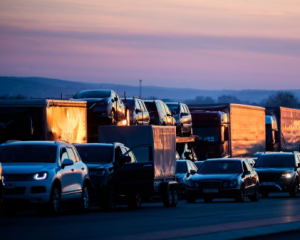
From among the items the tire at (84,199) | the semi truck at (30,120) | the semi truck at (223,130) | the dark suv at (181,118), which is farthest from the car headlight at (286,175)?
the tire at (84,199)

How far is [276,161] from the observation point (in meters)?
36.2

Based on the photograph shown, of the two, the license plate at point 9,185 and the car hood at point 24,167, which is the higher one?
the car hood at point 24,167

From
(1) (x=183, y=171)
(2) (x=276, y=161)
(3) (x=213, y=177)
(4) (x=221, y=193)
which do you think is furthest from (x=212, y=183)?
(2) (x=276, y=161)

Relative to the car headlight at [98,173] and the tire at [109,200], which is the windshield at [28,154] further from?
the tire at [109,200]

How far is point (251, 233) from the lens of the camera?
1414 cm

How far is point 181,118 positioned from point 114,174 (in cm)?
1904

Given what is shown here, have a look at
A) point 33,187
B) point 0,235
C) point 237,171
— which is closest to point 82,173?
point 33,187

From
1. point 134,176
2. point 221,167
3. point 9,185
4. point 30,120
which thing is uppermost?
point 30,120

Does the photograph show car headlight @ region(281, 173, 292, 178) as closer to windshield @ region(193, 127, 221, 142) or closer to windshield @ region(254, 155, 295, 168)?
windshield @ region(254, 155, 295, 168)

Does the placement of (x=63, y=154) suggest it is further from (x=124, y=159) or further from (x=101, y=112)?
(x=101, y=112)

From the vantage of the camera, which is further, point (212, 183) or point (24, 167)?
point (212, 183)

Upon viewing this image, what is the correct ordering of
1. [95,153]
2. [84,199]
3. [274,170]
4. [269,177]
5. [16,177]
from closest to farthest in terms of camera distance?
[16,177] → [84,199] → [95,153] → [269,177] → [274,170]

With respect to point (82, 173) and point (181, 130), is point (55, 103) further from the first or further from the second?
point (181, 130)

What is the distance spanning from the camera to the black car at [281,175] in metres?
34.1
